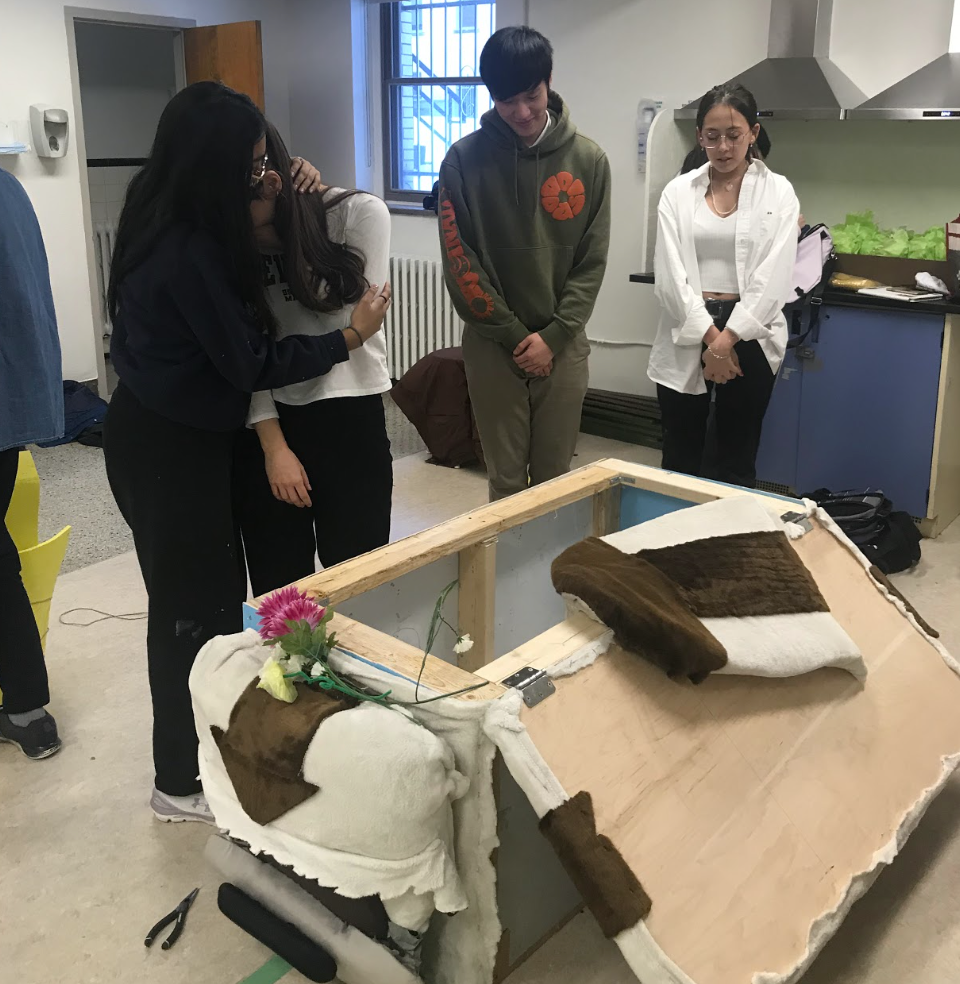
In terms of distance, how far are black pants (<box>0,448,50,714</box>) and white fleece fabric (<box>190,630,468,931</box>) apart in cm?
106

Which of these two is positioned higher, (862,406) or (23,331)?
(23,331)

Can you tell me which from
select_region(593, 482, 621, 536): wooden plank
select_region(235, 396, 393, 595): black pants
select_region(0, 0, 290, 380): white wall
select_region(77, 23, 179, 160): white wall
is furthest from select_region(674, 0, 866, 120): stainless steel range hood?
select_region(77, 23, 179, 160): white wall

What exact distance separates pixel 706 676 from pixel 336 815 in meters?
0.59

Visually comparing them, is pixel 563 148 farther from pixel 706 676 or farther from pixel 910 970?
pixel 910 970

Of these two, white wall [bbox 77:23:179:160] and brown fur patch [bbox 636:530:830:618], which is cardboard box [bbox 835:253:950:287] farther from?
white wall [bbox 77:23:179:160]

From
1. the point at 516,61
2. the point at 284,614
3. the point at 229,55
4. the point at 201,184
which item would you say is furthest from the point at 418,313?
the point at 284,614

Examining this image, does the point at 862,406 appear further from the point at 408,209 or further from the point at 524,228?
the point at 408,209

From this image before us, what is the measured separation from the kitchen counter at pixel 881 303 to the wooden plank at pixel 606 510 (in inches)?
69.3

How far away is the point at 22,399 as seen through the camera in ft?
6.81

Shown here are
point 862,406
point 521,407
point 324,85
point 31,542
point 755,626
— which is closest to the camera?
point 755,626

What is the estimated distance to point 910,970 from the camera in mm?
1687

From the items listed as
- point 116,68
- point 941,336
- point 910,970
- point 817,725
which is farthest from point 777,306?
point 116,68

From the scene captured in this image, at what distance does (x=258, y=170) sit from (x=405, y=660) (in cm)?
83

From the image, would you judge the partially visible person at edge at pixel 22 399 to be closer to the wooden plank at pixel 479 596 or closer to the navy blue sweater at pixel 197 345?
the navy blue sweater at pixel 197 345
